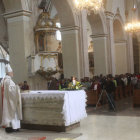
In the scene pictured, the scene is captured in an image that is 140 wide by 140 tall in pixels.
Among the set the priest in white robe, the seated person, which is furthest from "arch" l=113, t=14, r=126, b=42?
the priest in white robe

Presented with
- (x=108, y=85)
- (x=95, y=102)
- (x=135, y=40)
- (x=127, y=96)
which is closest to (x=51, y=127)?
(x=108, y=85)

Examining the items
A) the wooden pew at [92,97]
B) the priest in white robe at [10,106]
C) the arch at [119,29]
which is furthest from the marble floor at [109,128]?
the arch at [119,29]

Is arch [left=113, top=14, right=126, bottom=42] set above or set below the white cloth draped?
above

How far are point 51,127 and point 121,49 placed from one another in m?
17.7

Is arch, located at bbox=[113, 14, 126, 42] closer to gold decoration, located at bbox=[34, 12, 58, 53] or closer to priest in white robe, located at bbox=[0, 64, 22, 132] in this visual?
gold decoration, located at bbox=[34, 12, 58, 53]

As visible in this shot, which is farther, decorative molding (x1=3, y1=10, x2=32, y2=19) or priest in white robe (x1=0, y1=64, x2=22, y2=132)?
decorative molding (x1=3, y1=10, x2=32, y2=19)

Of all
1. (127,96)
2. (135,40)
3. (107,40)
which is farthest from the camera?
(135,40)

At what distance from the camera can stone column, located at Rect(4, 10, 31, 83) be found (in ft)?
39.3

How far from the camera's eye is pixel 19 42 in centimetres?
1212

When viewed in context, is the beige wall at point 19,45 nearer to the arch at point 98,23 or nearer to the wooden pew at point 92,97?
the wooden pew at point 92,97

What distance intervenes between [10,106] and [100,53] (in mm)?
12459

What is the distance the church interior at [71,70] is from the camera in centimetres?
734

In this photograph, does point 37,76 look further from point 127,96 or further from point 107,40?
point 107,40

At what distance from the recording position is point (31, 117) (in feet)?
Result: 25.1
